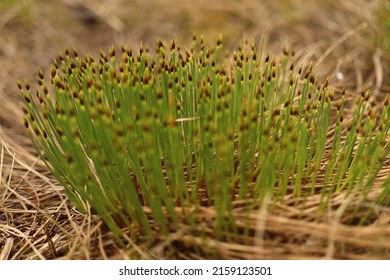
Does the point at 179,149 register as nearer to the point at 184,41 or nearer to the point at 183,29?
the point at 184,41

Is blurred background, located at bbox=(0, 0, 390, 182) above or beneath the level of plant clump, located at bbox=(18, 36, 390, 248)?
above

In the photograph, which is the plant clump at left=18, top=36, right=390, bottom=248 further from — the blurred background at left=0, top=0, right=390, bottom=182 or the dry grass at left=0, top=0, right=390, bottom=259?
the blurred background at left=0, top=0, right=390, bottom=182

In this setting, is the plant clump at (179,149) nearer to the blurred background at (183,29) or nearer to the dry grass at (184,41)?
the dry grass at (184,41)

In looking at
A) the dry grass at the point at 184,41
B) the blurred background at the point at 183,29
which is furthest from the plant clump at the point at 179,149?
the blurred background at the point at 183,29

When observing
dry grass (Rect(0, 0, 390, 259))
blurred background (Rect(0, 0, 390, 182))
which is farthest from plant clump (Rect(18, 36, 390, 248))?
blurred background (Rect(0, 0, 390, 182))

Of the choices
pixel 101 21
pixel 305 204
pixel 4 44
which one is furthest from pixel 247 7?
pixel 305 204

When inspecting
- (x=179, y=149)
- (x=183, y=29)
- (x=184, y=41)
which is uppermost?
(x=183, y=29)

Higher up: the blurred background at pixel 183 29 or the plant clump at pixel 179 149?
the blurred background at pixel 183 29

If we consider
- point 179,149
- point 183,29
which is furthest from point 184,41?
point 179,149
